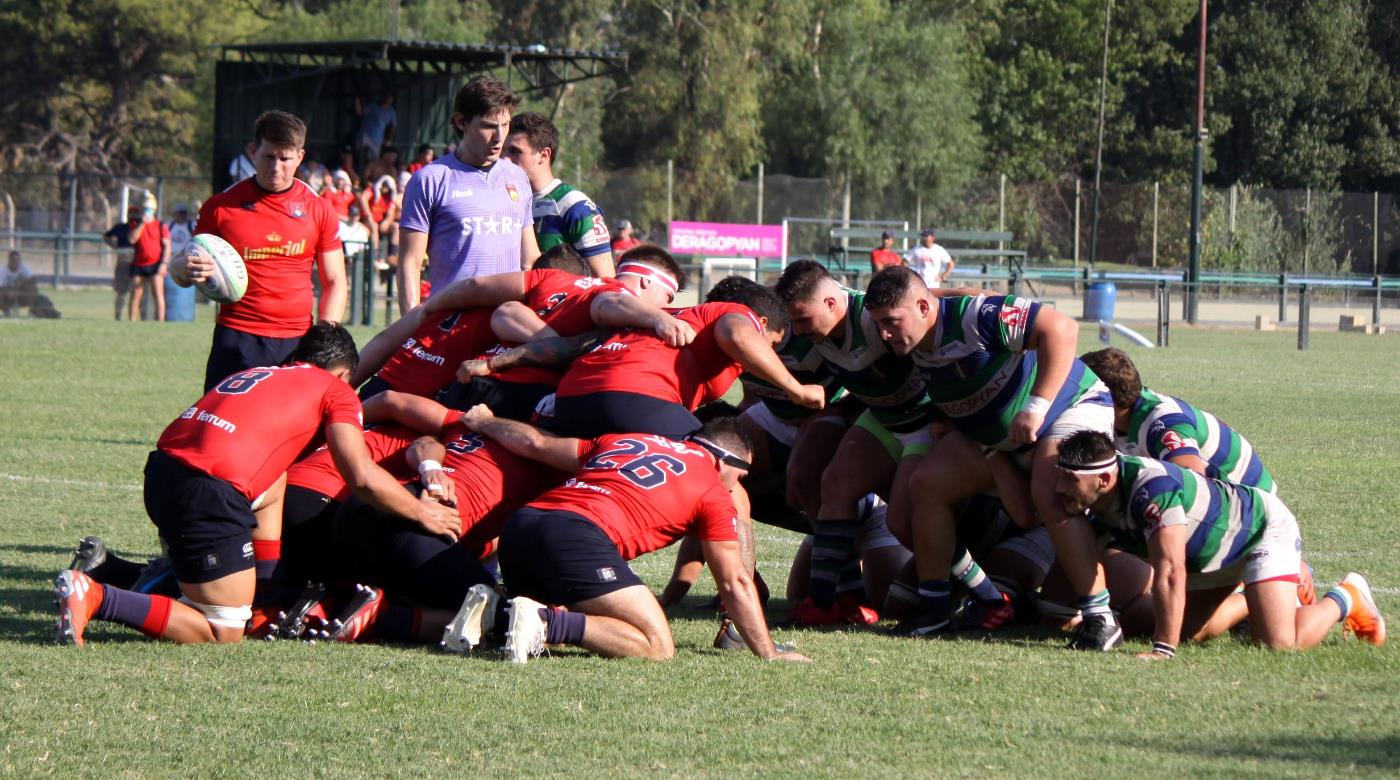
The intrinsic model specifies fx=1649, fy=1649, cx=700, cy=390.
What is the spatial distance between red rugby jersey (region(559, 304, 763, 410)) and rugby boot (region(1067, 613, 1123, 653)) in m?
1.60

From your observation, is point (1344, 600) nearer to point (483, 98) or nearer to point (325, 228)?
point (483, 98)

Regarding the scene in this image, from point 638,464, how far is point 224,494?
1422 mm

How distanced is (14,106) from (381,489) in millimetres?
53273

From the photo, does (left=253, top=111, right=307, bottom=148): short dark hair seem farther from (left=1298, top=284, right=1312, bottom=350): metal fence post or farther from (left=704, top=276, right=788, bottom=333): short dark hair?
(left=1298, top=284, right=1312, bottom=350): metal fence post

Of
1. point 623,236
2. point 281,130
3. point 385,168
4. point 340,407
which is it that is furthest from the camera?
point 385,168

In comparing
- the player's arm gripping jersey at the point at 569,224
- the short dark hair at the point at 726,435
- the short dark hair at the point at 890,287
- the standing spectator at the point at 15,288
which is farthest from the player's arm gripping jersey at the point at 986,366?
the standing spectator at the point at 15,288

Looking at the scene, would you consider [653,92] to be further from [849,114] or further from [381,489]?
[381,489]

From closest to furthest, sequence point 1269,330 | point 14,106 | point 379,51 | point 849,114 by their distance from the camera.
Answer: point 1269,330
point 379,51
point 849,114
point 14,106

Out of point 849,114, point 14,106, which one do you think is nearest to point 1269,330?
point 849,114

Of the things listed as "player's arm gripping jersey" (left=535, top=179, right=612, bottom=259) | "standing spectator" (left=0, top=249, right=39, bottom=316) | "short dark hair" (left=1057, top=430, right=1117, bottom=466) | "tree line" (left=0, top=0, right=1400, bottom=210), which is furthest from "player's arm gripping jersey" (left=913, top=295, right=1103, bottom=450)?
"tree line" (left=0, top=0, right=1400, bottom=210)

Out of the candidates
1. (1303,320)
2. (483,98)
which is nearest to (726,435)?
(483,98)

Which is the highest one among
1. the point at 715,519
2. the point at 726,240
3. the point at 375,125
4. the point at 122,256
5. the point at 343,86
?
the point at 343,86

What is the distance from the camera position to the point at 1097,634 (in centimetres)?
592

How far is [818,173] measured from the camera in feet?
168
